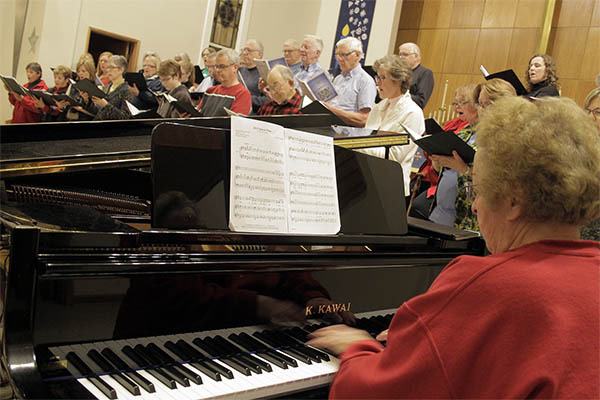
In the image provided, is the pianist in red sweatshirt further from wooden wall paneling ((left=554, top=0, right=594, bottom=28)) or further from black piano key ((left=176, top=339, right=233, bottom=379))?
wooden wall paneling ((left=554, top=0, right=594, bottom=28))

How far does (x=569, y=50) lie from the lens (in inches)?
358

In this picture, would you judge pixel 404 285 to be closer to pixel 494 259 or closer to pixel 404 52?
pixel 494 259

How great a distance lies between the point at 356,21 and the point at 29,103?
5.44 metres

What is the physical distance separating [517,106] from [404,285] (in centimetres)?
105

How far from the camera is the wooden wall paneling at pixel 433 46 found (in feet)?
34.8

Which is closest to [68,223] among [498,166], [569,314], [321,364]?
[321,364]

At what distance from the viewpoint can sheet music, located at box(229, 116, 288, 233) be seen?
197cm

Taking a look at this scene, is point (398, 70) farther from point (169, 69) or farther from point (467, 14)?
point (467, 14)

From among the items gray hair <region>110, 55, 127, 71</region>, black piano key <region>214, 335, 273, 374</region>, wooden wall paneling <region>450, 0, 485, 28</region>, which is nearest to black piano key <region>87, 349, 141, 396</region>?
black piano key <region>214, 335, 273, 374</region>

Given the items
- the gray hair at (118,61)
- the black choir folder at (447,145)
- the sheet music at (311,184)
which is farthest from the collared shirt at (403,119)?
the gray hair at (118,61)

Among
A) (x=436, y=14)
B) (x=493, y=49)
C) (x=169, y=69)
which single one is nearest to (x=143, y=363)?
(x=169, y=69)

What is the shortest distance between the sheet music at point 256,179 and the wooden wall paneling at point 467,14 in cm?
893

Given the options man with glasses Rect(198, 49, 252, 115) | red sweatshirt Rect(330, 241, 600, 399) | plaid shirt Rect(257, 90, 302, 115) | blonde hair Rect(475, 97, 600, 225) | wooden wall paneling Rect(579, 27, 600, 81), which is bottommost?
red sweatshirt Rect(330, 241, 600, 399)

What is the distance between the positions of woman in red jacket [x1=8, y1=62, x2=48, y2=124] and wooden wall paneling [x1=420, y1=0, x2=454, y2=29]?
6110 millimetres
